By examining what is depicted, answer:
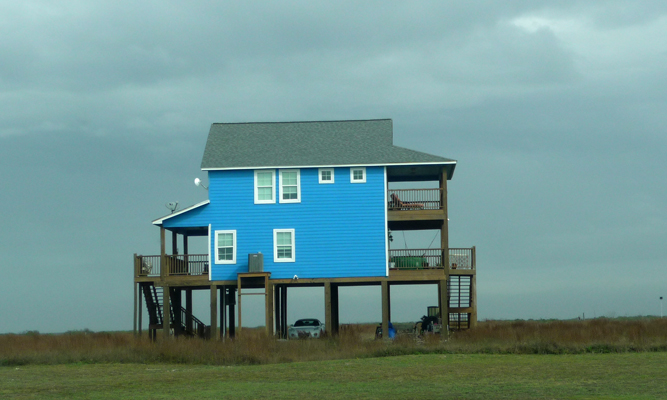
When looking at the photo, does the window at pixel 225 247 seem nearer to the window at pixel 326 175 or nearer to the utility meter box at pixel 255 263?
the utility meter box at pixel 255 263

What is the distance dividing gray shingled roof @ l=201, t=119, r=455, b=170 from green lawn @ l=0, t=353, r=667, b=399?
1150cm

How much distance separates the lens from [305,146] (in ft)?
134

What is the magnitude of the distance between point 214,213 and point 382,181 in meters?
8.00

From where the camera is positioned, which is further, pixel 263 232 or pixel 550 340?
pixel 263 232

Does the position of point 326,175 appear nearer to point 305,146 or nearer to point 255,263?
point 305,146

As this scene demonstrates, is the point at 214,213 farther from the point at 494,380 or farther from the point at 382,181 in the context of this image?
the point at 494,380

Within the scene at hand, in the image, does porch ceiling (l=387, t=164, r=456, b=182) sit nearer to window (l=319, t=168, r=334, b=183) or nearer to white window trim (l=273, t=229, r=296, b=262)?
window (l=319, t=168, r=334, b=183)

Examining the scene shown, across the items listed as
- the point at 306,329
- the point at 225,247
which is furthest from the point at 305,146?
the point at 306,329

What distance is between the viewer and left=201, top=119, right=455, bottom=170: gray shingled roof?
129 feet

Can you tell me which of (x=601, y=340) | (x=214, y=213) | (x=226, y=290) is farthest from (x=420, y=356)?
(x=226, y=290)

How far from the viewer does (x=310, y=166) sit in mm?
39156

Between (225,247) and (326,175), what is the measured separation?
5.79 meters

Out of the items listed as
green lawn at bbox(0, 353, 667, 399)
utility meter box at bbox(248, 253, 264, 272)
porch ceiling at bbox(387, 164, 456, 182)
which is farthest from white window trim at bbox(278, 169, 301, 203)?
green lawn at bbox(0, 353, 667, 399)

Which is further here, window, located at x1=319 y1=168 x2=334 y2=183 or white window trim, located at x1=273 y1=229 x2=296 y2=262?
window, located at x1=319 y1=168 x2=334 y2=183
